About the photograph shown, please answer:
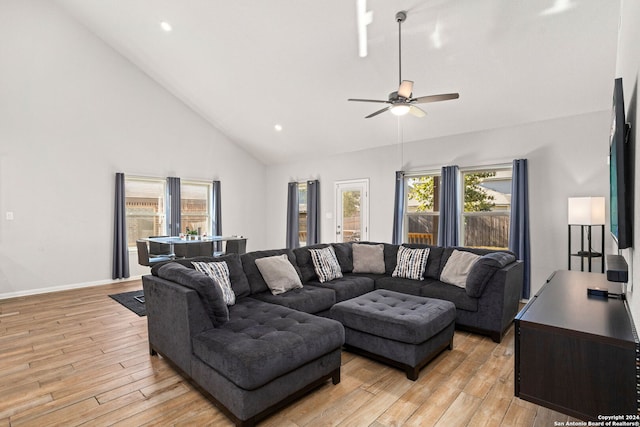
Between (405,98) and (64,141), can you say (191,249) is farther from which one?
(405,98)

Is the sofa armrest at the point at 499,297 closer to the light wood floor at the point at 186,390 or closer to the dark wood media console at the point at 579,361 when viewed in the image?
the light wood floor at the point at 186,390

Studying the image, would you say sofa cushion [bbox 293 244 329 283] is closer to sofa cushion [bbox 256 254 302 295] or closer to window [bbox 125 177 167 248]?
sofa cushion [bbox 256 254 302 295]

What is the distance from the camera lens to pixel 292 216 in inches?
319

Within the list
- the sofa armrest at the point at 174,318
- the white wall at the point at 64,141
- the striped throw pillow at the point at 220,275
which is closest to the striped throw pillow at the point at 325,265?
the striped throw pillow at the point at 220,275

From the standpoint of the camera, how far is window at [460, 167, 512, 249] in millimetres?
5211

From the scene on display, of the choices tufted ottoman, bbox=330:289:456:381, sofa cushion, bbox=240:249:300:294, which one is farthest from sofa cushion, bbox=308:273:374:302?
sofa cushion, bbox=240:249:300:294

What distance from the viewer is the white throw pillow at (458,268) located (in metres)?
3.79

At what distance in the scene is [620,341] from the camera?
1.44 meters

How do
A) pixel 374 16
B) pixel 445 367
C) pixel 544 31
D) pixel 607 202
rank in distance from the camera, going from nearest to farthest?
pixel 445 367 < pixel 544 31 < pixel 374 16 < pixel 607 202

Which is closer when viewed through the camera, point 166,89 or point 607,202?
point 607,202

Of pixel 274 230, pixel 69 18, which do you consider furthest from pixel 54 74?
pixel 274 230

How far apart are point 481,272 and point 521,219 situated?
1885 millimetres

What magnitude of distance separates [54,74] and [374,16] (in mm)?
5340

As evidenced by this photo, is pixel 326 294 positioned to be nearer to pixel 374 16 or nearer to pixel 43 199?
pixel 374 16
